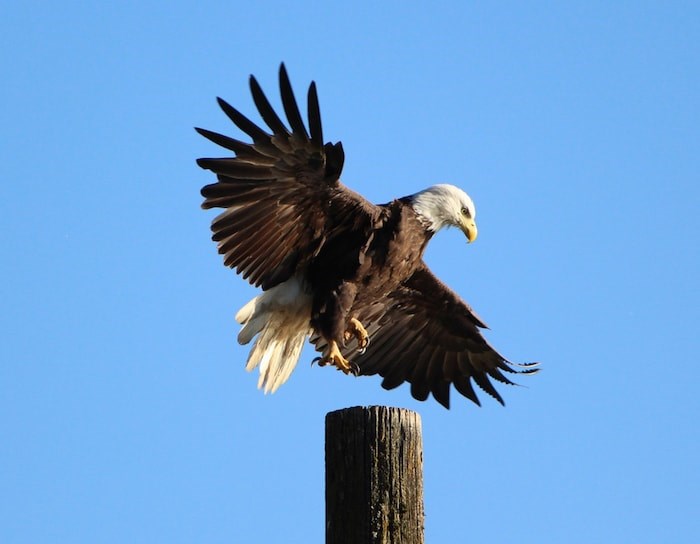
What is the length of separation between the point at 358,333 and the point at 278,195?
1244 mm

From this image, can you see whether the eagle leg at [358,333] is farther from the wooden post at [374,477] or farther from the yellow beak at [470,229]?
the wooden post at [374,477]

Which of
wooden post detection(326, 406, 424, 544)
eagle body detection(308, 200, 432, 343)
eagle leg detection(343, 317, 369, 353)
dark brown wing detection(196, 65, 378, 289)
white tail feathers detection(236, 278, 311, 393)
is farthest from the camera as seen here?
eagle leg detection(343, 317, 369, 353)

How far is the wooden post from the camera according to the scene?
3.73 metres

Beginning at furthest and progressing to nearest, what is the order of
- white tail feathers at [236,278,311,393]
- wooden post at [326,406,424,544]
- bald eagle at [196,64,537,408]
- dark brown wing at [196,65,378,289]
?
1. white tail feathers at [236,278,311,393]
2. bald eagle at [196,64,537,408]
3. dark brown wing at [196,65,378,289]
4. wooden post at [326,406,424,544]

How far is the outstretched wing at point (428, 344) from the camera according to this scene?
25.5ft

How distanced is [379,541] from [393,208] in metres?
3.50

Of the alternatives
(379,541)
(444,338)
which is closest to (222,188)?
(444,338)

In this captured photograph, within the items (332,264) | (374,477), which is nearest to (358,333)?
(332,264)

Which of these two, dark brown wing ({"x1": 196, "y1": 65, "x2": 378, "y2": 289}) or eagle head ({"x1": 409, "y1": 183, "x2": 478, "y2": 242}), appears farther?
eagle head ({"x1": 409, "y1": 183, "x2": 478, "y2": 242})

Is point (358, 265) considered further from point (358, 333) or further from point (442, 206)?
point (442, 206)

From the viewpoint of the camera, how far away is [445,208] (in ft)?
23.9

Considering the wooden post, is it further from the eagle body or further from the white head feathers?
the white head feathers

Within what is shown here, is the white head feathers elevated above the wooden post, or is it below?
above

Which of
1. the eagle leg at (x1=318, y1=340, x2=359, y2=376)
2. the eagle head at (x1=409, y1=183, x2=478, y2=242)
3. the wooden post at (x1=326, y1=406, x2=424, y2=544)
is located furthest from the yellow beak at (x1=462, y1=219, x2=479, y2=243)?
the wooden post at (x1=326, y1=406, x2=424, y2=544)
